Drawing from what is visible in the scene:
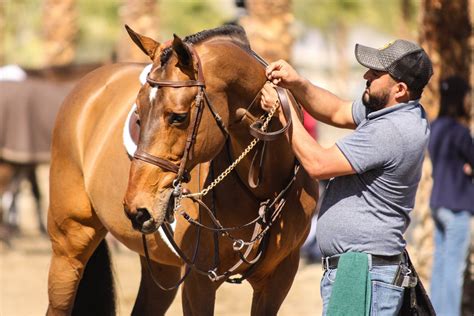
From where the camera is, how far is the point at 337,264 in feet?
13.5

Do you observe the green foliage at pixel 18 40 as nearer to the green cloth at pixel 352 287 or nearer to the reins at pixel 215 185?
the reins at pixel 215 185

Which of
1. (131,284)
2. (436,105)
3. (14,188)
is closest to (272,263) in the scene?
(436,105)

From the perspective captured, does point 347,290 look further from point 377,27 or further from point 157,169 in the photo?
point 377,27

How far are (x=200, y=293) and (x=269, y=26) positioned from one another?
643 centimetres

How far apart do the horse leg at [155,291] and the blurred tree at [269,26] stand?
5019 millimetres

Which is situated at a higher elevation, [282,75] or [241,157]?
[282,75]

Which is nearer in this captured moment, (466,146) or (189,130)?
(189,130)

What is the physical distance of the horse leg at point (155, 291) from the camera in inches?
230

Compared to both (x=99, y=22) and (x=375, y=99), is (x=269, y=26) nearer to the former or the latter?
(x=375, y=99)

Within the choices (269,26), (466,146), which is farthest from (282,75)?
(269,26)

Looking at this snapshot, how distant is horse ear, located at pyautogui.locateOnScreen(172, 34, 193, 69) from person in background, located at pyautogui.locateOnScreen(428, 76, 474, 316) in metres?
3.48

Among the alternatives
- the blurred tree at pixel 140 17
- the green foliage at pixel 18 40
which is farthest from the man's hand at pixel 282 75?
the green foliage at pixel 18 40

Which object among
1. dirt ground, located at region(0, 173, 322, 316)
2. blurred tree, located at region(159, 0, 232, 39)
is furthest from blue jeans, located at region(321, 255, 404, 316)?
blurred tree, located at region(159, 0, 232, 39)

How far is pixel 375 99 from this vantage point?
4090mm
